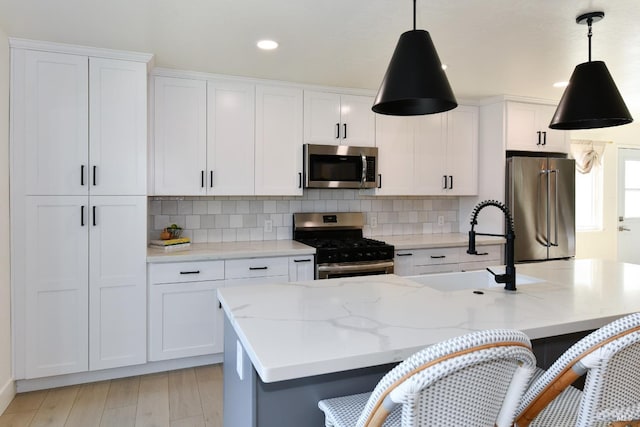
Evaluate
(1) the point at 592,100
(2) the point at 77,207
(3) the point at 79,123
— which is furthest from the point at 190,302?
(1) the point at 592,100

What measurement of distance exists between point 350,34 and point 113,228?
6.75 feet

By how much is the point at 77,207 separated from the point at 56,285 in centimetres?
54

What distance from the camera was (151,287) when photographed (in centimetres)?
307

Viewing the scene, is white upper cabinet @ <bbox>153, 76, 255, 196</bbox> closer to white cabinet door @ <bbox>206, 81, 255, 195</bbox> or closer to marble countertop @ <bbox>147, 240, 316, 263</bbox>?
white cabinet door @ <bbox>206, 81, 255, 195</bbox>

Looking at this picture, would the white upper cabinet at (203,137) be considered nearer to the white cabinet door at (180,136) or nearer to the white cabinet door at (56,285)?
the white cabinet door at (180,136)

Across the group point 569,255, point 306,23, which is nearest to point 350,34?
point 306,23

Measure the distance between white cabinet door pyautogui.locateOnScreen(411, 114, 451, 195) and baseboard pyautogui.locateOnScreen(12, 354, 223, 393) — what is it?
2.50 meters

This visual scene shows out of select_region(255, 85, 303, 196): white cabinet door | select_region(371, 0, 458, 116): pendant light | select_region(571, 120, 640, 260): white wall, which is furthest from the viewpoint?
select_region(571, 120, 640, 260): white wall

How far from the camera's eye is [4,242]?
265cm

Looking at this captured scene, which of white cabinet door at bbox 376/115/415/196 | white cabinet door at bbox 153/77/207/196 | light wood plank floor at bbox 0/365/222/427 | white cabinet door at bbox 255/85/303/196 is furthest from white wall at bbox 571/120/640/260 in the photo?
light wood plank floor at bbox 0/365/222/427

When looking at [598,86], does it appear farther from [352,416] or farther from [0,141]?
[0,141]

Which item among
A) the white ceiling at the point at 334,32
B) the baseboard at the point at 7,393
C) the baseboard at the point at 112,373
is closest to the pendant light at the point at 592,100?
the white ceiling at the point at 334,32

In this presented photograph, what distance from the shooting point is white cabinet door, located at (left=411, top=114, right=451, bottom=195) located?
165 inches

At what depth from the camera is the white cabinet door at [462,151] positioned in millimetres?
4344
